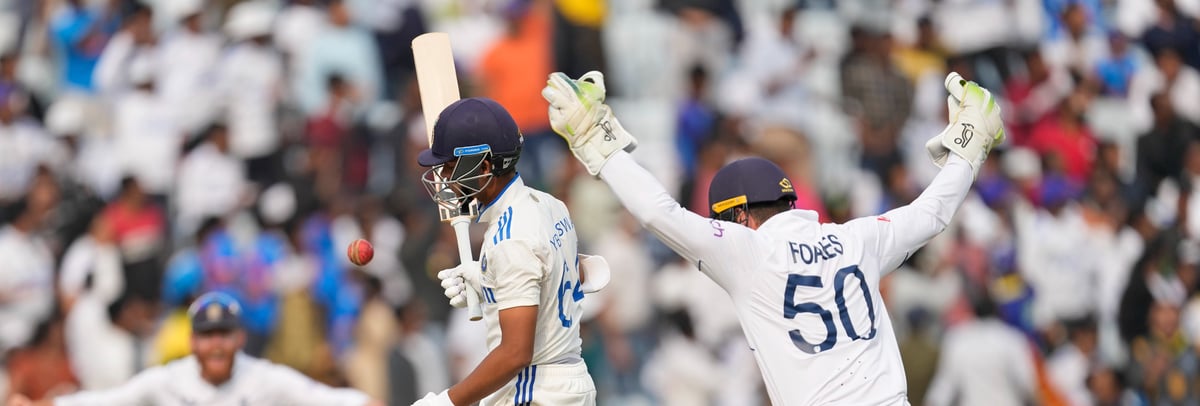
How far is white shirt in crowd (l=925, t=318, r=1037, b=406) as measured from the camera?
46.8 ft

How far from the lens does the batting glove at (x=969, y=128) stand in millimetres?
8227

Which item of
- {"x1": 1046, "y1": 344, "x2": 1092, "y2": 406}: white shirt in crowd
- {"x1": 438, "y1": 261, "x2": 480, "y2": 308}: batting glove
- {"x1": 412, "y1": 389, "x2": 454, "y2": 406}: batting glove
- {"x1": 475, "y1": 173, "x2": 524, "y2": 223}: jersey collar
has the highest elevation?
{"x1": 475, "y1": 173, "x2": 524, "y2": 223}: jersey collar

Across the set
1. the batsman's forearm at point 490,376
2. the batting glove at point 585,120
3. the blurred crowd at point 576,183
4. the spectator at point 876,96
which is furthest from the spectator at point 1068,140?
the batsman's forearm at point 490,376

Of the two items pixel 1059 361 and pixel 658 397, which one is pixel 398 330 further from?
pixel 1059 361

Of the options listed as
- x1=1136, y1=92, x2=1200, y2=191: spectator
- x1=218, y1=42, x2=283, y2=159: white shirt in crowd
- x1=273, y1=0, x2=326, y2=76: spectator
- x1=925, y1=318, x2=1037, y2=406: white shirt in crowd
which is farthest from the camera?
x1=1136, y1=92, x2=1200, y2=191: spectator

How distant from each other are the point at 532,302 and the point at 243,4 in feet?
36.2

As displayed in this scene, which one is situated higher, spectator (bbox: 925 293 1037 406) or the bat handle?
the bat handle

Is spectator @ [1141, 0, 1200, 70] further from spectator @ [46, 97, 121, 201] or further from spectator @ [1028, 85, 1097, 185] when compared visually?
spectator @ [46, 97, 121, 201]

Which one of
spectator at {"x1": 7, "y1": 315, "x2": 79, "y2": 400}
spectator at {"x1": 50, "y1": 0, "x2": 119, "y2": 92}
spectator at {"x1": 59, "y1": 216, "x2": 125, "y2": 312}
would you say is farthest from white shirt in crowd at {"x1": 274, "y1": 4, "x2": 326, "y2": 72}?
spectator at {"x1": 7, "y1": 315, "x2": 79, "y2": 400}

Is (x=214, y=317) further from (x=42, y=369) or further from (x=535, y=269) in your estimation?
(x=42, y=369)

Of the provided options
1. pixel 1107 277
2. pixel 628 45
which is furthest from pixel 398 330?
pixel 1107 277

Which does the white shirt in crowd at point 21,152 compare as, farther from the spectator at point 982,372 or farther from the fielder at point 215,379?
the spectator at point 982,372

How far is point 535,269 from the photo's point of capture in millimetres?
6797

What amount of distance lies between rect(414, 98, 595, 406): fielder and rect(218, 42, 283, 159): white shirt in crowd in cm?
903
